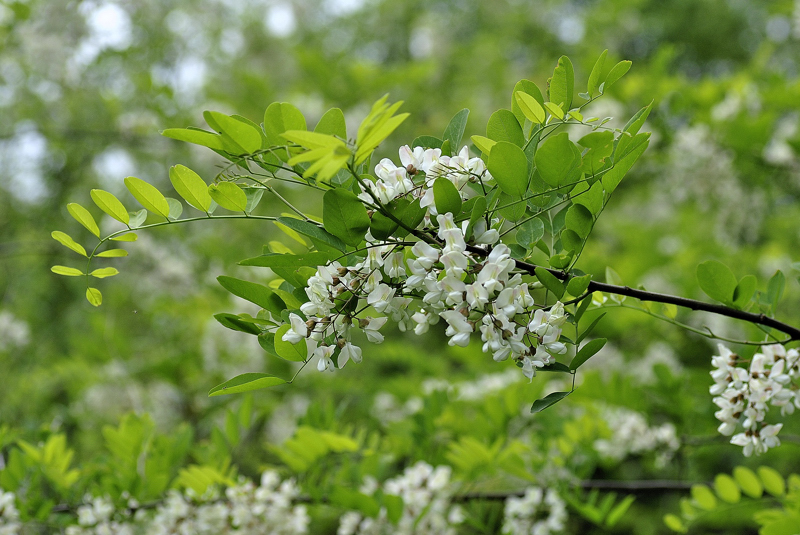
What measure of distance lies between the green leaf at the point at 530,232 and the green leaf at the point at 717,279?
236 mm

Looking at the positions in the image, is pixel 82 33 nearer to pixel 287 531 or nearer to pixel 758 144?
pixel 287 531

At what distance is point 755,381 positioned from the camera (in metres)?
0.78

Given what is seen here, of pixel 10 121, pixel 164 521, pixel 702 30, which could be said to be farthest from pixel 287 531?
pixel 702 30

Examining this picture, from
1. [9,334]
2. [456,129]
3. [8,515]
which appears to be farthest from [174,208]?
[9,334]

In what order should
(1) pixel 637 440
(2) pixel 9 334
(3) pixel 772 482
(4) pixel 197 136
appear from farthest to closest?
1. (2) pixel 9 334
2. (1) pixel 637 440
3. (3) pixel 772 482
4. (4) pixel 197 136

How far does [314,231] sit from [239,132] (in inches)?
5.0

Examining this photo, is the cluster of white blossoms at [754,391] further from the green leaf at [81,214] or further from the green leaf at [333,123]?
the green leaf at [81,214]

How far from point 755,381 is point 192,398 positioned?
242 centimetres

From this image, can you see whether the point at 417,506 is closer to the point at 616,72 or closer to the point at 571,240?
the point at 571,240

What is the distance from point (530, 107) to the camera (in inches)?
25.5

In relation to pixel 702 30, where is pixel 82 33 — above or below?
above

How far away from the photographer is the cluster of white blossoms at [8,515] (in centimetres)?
111

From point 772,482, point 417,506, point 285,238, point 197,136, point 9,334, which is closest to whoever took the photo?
point 197,136

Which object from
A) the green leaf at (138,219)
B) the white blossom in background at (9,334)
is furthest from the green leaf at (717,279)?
the white blossom in background at (9,334)
